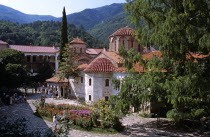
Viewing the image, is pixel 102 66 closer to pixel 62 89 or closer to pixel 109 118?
pixel 109 118

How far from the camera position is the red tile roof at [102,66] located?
20.1 metres

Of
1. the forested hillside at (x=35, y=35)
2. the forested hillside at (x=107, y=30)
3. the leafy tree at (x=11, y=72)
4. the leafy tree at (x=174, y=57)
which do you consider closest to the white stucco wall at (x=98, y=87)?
the leafy tree at (x=174, y=57)

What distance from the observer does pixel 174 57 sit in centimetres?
1011

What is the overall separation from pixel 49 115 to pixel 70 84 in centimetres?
1166

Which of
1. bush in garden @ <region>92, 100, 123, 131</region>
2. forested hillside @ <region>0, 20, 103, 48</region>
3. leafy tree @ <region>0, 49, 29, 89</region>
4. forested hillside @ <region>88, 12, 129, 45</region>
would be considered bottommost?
bush in garden @ <region>92, 100, 123, 131</region>

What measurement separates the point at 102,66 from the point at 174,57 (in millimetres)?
11029

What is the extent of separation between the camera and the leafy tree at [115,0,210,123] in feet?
30.3

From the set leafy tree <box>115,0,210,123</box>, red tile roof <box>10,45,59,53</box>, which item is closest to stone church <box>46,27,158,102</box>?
leafy tree <box>115,0,210,123</box>

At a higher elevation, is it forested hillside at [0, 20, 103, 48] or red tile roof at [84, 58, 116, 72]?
forested hillside at [0, 20, 103, 48]

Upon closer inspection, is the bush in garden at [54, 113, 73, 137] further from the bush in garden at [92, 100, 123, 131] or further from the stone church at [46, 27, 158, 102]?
the stone church at [46, 27, 158, 102]

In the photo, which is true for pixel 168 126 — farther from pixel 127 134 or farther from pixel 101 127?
pixel 101 127

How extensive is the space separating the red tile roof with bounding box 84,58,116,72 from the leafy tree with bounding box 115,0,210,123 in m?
8.76

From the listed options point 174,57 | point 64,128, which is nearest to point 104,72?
point 174,57

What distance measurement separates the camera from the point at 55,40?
84750mm
